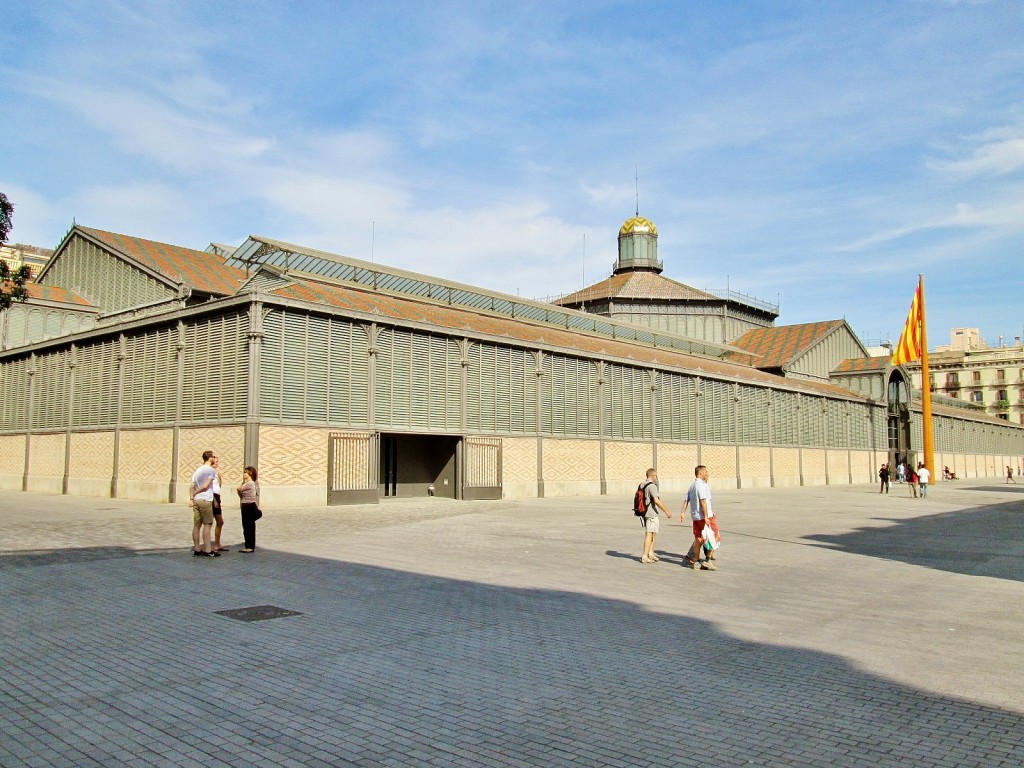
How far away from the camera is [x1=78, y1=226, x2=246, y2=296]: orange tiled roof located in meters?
41.8

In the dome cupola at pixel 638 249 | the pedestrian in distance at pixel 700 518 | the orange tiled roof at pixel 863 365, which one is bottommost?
the pedestrian in distance at pixel 700 518

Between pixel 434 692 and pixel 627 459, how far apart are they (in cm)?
3623

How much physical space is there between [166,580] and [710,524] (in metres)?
9.21

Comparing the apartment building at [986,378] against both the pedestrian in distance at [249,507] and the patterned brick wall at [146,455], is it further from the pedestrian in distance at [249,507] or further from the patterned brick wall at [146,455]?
the pedestrian in distance at [249,507]

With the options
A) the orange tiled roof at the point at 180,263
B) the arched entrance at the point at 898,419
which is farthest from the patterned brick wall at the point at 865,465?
the orange tiled roof at the point at 180,263

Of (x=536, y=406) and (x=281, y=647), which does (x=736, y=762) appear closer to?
(x=281, y=647)

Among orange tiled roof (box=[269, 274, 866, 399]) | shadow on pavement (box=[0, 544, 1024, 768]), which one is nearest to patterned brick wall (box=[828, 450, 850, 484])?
orange tiled roof (box=[269, 274, 866, 399])

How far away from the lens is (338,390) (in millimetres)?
29453

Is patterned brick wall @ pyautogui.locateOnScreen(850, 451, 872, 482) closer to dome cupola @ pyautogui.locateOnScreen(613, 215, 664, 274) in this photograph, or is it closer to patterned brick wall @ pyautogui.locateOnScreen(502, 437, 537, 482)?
dome cupola @ pyautogui.locateOnScreen(613, 215, 664, 274)

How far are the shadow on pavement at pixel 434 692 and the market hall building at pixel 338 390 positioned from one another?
692 inches

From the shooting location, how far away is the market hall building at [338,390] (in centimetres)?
2833

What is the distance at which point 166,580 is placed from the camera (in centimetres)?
1244

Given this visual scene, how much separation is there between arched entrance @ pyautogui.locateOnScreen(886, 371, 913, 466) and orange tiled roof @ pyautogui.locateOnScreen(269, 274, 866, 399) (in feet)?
Answer: 57.6

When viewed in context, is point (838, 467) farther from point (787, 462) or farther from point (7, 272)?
point (7, 272)
